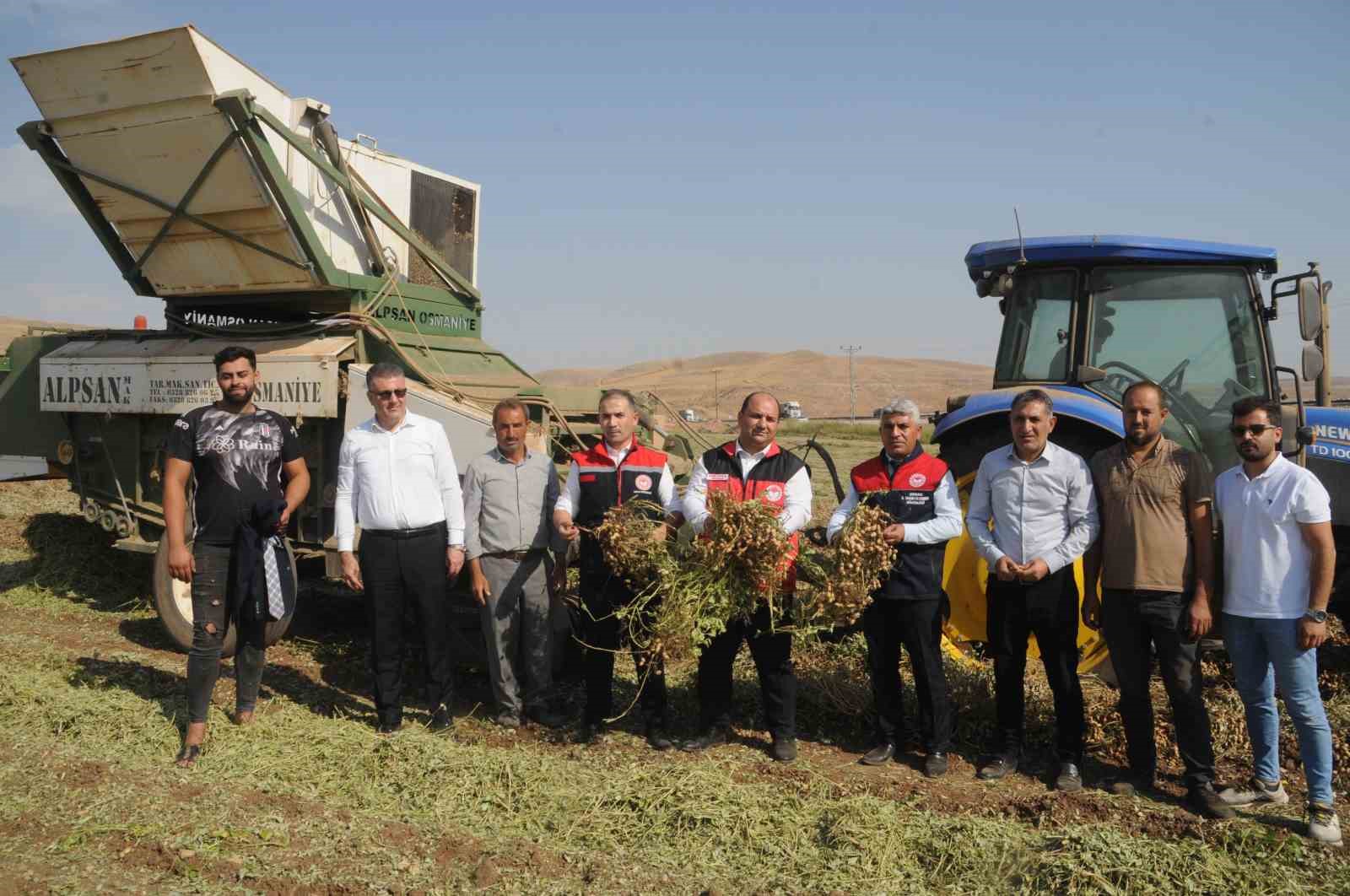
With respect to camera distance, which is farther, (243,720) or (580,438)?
(580,438)

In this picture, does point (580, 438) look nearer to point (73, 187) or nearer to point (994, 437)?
point (994, 437)

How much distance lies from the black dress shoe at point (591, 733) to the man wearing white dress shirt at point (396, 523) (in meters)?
0.65

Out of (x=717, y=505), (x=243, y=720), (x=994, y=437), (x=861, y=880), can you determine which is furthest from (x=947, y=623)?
(x=243, y=720)

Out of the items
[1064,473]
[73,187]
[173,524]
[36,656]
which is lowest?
[36,656]

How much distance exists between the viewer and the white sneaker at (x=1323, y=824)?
3582mm

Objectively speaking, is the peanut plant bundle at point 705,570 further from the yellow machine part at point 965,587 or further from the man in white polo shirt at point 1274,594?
the man in white polo shirt at point 1274,594

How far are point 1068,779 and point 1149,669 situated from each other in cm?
55

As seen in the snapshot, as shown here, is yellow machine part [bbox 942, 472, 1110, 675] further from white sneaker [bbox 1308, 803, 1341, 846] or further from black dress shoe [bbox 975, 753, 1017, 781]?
white sneaker [bbox 1308, 803, 1341, 846]

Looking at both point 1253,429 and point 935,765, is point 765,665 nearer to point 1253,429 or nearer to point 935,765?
point 935,765

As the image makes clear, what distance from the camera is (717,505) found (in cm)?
419

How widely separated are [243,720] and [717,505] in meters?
2.53

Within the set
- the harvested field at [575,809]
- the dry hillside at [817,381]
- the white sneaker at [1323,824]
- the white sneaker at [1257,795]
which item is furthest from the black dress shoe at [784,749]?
the dry hillside at [817,381]

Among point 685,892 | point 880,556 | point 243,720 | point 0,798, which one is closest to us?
point 685,892

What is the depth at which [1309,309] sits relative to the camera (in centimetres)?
498
